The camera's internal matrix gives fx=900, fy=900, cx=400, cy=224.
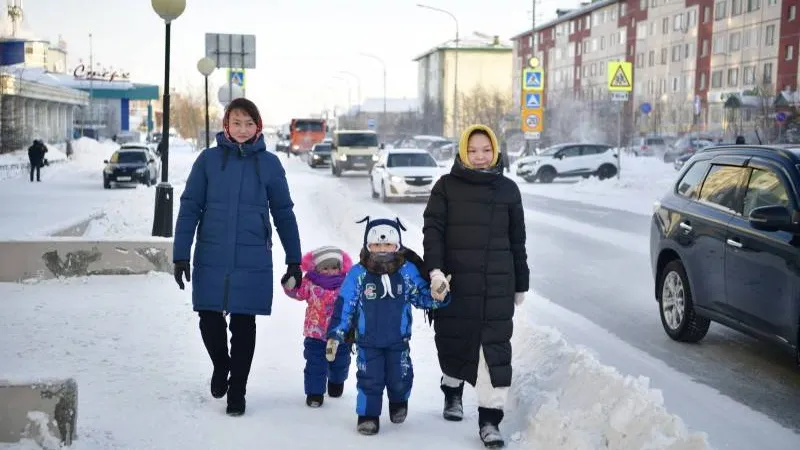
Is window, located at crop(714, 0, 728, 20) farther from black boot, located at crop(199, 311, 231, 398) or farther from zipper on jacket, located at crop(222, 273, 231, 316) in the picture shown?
zipper on jacket, located at crop(222, 273, 231, 316)

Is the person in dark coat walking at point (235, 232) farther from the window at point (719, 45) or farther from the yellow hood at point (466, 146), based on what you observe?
the window at point (719, 45)

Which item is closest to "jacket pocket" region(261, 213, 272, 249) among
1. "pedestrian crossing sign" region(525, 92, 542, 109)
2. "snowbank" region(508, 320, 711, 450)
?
"snowbank" region(508, 320, 711, 450)

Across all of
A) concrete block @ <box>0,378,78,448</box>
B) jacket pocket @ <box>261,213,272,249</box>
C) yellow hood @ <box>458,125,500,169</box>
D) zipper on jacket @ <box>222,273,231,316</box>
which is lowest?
concrete block @ <box>0,378,78,448</box>

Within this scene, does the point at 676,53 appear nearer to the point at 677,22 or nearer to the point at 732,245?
the point at 677,22

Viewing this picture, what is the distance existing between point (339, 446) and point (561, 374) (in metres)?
1.38

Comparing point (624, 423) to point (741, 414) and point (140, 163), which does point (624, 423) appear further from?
point (140, 163)

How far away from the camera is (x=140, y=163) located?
31.8 metres

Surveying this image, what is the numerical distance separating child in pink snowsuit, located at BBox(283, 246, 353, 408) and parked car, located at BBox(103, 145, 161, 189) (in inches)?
1053

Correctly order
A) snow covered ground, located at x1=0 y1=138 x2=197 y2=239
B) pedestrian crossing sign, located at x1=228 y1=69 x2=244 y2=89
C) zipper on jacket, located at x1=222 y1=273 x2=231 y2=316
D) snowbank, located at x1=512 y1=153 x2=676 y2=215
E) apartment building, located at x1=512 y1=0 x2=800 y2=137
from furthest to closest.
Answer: apartment building, located at x1=512 y1=0 x2=800 y2=137 → snowbank, located at x1=512 y1=153 x2=676 y2=215 → pedestrian crossing sign, located at x1=228 y1=69 x2=244 y2=89 → snow covered ground, located at x1=0 y1=138 x2=197 y2=239 → zipper on jacket, located at x1=222 y1=273 x2=231 y2=316

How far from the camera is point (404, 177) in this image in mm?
23609

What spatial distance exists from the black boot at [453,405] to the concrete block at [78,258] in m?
5.35

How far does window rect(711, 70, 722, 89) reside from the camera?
7038 cm

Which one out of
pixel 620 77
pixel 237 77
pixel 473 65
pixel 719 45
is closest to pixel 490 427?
pixel 237 77

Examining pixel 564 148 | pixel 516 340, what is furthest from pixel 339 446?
pixel 564 148
